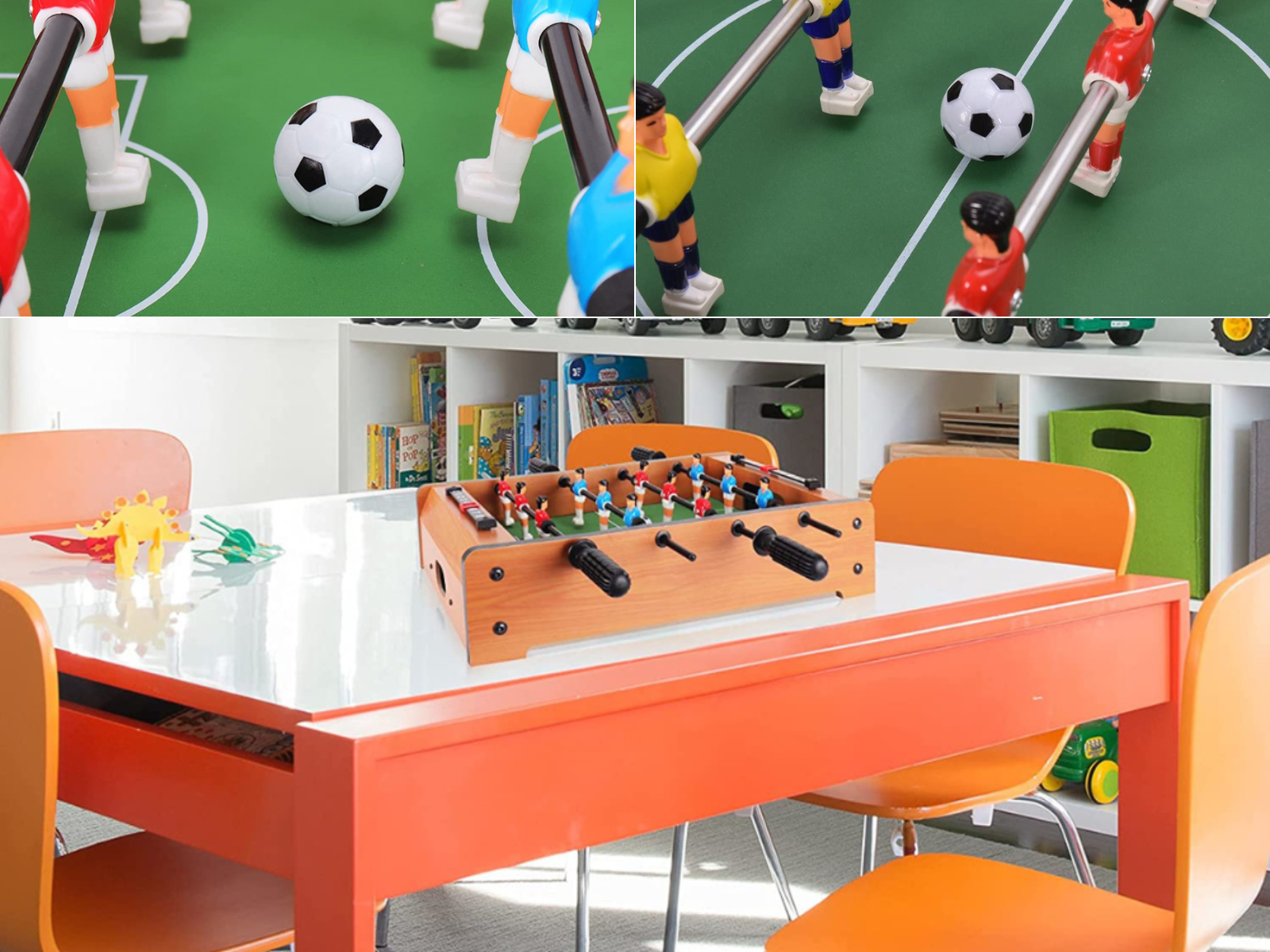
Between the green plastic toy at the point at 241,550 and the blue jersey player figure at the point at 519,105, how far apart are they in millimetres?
1570

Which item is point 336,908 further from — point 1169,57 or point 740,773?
point 1169,57

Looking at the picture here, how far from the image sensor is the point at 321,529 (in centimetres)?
189

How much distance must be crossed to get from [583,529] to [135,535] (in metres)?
0.50

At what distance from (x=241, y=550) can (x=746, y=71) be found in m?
1.59

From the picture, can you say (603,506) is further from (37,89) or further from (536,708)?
(37,89)

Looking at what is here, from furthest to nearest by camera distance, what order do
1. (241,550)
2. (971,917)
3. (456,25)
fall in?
1. (456,25)
2. (241,550)
3. (971,917)

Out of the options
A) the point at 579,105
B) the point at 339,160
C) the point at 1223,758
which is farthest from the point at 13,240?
the point at 1223,758

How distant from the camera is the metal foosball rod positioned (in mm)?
2777

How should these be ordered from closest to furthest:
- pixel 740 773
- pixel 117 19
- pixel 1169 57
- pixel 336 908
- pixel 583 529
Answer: pixel 336 908 → pixel 740 773 → pixel 583 529 → pixel 1169 57 → pixel 117 19

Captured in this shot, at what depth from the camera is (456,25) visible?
3.17 m

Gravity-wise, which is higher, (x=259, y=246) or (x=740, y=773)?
(x=259, y=246)

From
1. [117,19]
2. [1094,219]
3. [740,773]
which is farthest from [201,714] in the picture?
[117,19]

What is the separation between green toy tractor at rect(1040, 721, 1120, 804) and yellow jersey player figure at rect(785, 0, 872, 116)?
121 cm

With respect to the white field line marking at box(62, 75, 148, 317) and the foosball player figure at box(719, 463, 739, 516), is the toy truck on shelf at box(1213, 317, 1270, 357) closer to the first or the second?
the foosball player figure at box(719, 463, 739, 516)
